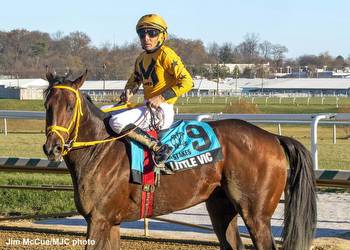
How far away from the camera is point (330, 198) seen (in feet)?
36.0

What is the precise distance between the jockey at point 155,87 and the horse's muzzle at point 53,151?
654 millimetres

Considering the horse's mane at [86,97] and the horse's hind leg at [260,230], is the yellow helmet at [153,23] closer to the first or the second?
the horse's mane at [86,97]

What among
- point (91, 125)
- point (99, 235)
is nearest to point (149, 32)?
point (91, 125)

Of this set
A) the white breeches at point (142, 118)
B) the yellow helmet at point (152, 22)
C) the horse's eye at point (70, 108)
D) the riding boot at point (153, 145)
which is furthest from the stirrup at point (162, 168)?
the yellow helmet at point (152, 22)

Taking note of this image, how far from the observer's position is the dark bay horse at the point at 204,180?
5.46 meters

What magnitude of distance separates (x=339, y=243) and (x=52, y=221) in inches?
161

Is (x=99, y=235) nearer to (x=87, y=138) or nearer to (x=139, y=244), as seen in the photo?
(x=87, y=138)

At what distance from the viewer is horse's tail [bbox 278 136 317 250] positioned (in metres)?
6.01

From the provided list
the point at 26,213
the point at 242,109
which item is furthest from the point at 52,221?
the point at 242,109

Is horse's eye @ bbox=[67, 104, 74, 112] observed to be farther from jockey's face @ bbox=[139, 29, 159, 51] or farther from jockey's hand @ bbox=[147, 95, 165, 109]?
jockey's face @ bbox=[139, 29, 159, 51]

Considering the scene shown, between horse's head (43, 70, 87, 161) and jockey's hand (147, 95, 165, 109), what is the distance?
0.63m

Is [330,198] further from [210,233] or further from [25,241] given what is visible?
[25,241]

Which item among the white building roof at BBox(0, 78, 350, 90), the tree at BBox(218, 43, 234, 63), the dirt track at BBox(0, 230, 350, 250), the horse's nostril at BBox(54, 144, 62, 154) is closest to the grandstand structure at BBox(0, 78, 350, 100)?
the white building roof at BBox(0, 78, 350, 90)

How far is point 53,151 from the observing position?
5.21 m
